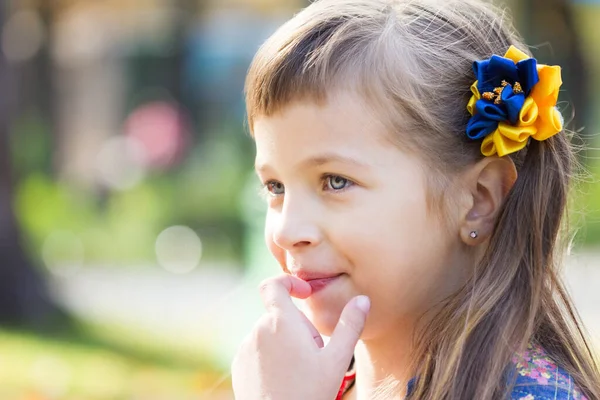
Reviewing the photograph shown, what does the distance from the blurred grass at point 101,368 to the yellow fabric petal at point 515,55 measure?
10.5ft

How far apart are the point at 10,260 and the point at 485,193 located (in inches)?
264

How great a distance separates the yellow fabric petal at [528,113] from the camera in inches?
90.5

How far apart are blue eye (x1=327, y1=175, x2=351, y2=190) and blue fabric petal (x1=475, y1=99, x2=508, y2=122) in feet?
1.22

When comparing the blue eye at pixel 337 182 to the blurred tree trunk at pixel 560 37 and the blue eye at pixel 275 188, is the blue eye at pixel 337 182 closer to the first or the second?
the blue eye at pixel 275 188

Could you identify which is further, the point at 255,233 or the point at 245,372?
the point at 255,233

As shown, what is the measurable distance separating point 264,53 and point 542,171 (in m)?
0.75

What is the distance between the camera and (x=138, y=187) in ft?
36.5

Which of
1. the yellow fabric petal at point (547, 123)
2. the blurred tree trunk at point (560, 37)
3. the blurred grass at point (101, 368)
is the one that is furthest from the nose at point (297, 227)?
the blurred tree trunk at point (560, 37)

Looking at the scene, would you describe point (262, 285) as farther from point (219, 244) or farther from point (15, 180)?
point (219, 244)

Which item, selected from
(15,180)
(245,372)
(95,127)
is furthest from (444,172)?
(95,127)

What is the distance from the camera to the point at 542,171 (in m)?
2.34

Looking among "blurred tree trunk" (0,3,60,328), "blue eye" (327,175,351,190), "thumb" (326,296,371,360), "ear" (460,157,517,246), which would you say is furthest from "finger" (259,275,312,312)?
"blurred tree trunk" (0,3,60,328)

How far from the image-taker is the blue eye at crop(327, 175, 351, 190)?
2217mm

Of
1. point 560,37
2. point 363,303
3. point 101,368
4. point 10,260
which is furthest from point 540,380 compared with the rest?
point 560,37
